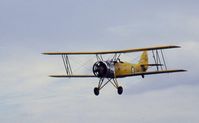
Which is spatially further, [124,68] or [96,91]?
[124,68]

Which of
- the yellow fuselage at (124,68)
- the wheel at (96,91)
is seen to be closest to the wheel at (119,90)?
the yellow fuselage at (124,68)

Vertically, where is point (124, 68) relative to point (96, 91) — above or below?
above

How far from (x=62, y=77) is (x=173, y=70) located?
12.4 m

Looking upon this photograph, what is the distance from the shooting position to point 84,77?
62.1 m

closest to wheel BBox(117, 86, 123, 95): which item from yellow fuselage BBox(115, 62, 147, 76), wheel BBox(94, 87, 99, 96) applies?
yellow fuselage BBox(115, 62, 147, 76)

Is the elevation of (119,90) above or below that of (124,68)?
below

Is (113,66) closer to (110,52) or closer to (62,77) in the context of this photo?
(110,52)

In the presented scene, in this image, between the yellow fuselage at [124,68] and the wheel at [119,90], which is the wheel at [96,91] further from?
the yellow fuselage at [124,68]

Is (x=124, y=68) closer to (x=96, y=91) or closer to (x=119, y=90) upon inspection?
(x=119, y=90)

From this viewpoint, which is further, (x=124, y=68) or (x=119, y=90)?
(x=124, y=68)

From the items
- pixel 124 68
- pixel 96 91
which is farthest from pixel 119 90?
pixel 124 68

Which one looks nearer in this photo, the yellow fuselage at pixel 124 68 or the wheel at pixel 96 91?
the wheel at pixel 96 91

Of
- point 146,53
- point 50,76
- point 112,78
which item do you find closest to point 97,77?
point 112,78

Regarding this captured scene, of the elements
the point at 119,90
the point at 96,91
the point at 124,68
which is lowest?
the point at 119,90
